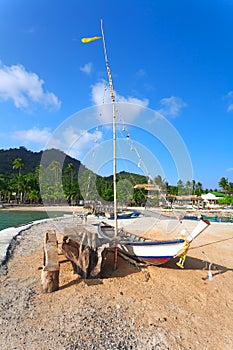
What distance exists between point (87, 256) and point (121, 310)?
1.64 m

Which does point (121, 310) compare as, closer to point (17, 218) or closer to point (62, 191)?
point (17, 218)

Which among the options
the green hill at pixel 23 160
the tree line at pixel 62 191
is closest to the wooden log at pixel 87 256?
the tree line at pixel 62 191

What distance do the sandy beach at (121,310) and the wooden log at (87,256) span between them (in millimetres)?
229

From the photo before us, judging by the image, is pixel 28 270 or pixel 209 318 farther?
pixel 28 270

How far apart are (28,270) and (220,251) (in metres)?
8.36

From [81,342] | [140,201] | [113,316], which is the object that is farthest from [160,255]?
[140,201]

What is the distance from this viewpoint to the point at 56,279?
569 cm

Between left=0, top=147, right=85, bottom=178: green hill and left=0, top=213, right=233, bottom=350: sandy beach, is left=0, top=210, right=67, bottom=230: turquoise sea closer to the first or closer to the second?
left=0, top=213, right=233, bottom=350: sandy beach

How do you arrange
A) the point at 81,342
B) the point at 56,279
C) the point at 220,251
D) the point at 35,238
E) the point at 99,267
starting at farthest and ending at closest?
the point at 35,238, the point at 220,251, the point at 99,267, the point at 56,279, the point at 81,342

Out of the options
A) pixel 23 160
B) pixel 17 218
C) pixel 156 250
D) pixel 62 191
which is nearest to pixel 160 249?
pixel 156 250

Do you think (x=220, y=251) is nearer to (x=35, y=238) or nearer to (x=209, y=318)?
(x=209, y=318)

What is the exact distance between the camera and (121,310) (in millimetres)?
5008

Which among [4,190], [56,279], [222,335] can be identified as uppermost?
[4,190]

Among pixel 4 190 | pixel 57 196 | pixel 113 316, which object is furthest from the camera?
pixel 4 190
